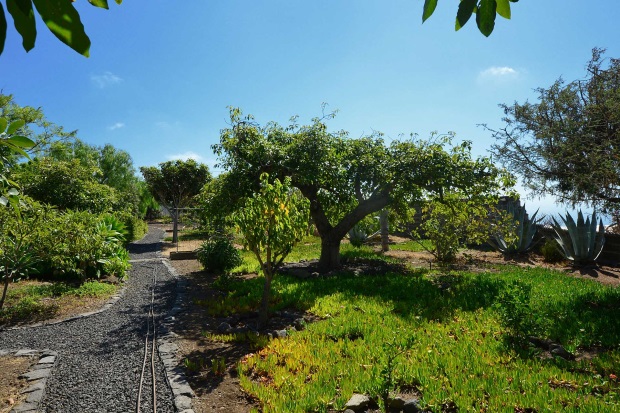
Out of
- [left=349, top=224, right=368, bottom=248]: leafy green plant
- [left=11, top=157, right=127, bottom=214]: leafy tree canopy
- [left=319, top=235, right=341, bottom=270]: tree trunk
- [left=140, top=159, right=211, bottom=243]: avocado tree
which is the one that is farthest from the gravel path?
[left=140, top=159, right=211, bottom=243]: avocado tree

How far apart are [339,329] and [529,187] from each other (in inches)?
386

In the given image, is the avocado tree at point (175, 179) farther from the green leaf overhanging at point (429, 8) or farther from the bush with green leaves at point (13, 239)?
the green leaf overhanging at point (429, 8)

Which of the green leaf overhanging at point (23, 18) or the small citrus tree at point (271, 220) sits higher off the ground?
the green leaf overhanging at point (23, 18)

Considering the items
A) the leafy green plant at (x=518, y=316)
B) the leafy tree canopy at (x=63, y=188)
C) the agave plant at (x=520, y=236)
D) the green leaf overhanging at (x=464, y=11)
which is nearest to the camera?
the green leaf overhanging at (x=464, y=11)

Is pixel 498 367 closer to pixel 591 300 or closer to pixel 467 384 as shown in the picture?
pixel 467 384

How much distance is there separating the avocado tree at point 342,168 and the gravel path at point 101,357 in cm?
452

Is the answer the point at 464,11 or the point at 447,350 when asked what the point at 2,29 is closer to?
the point at 464,11

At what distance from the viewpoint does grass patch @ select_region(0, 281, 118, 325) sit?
7.57 meters

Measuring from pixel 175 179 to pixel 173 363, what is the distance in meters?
19.9

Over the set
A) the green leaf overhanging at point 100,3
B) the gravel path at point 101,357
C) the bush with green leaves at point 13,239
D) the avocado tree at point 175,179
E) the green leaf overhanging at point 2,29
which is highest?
the avocado tree at point 175,179

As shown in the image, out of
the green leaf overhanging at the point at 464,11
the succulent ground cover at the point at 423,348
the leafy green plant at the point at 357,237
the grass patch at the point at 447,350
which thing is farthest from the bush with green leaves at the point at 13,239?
the leafy green plant at the point at 357,237

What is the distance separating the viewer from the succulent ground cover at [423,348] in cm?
389

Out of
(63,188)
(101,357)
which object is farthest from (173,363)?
(63,188)

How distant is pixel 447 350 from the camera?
5039 millimetres
